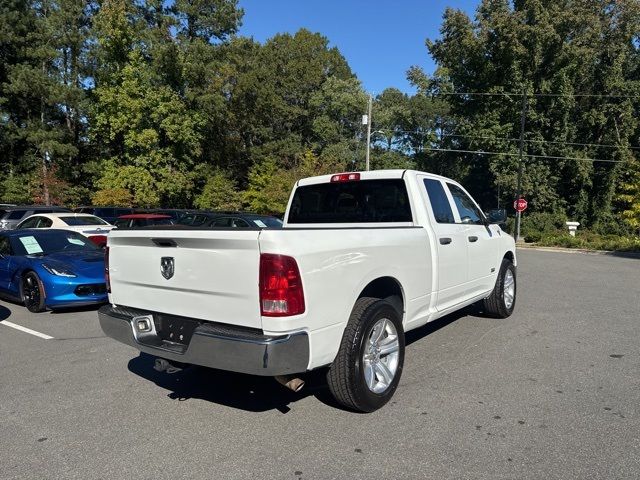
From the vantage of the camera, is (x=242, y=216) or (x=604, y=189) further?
(x=604, y=189)

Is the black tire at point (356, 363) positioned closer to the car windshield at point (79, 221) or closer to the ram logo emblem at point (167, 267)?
the ram logo emblem at point (167, 267)

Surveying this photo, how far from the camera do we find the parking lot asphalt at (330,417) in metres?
3.20

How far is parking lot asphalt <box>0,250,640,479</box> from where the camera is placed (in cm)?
320

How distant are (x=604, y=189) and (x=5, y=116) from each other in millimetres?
46710

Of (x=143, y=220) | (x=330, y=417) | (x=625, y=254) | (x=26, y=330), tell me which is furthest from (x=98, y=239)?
(x=625, y=254)

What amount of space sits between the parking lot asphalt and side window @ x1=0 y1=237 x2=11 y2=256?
3.05 metres

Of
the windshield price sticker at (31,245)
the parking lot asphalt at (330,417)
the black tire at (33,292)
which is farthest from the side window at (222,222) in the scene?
the parking lot asphalt at (330,417)

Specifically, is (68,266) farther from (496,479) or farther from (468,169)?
(468,169)

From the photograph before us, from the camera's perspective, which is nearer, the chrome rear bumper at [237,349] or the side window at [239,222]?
the chrome rear bumper at [237,349]

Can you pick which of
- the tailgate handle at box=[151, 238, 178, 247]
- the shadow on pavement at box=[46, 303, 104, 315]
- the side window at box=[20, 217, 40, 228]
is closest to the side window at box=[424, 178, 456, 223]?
the tailgate handle at box=[151, 238, 178, 247]

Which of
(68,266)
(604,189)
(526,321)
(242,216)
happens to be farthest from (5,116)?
(604,189)

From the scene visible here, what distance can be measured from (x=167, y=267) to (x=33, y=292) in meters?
5.34

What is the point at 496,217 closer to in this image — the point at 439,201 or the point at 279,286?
the point at 439,201

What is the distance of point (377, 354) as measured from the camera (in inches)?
162
